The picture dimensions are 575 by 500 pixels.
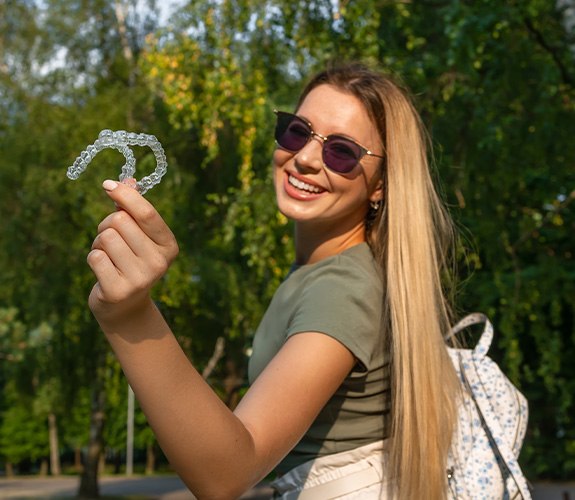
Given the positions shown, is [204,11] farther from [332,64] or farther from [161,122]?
[332,64]

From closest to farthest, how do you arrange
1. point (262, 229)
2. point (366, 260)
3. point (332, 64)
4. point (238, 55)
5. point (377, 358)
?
point (377, 358), point (366, 260), point (332, 64), point (262, 229), point (238, 55)

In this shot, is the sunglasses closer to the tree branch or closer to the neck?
the neck

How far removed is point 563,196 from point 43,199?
8.75 m

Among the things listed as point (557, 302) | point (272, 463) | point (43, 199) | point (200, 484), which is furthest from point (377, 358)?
point (43, 199)

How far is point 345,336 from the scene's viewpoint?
143cm

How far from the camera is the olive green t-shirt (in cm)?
146

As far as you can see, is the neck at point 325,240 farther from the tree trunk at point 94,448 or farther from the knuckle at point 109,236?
the tree trunk at point 94,448

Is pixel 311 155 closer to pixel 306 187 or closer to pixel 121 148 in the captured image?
pixel 306 187

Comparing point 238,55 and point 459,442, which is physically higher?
point 238,55

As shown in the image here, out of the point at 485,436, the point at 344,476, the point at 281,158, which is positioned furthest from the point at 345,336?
the point at 281,158

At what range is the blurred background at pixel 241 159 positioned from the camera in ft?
22.4

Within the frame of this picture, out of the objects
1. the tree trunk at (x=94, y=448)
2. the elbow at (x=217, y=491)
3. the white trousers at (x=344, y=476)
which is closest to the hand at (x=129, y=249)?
the elbow at (x=217, y=491)

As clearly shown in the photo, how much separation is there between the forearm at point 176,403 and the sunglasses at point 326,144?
0.74 meters

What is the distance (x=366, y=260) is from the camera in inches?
67.7
